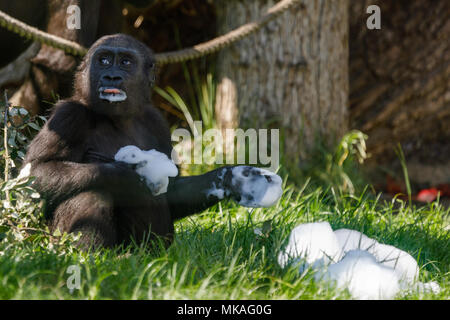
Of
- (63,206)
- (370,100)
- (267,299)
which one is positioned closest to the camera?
(267,299)

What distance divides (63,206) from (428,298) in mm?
1787

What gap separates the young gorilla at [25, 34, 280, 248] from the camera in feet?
10.1

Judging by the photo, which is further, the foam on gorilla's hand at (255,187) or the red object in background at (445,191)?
the red object in background at (445,191)

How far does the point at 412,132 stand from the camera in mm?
7156

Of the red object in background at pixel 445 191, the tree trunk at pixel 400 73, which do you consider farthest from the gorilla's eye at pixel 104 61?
the red object in background at pixel 445 191

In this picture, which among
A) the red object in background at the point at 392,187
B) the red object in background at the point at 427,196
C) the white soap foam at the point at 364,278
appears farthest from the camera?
the red object in background at the point at 392,187

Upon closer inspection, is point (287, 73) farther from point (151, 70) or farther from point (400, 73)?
point (151, 70)

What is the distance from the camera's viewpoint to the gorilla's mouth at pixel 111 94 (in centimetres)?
319

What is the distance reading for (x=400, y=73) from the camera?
690 centimetres

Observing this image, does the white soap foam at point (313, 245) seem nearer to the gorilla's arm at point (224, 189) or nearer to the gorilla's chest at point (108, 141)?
the gorilla's arm at point (224, 189)

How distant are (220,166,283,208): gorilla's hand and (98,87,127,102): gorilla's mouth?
706mm

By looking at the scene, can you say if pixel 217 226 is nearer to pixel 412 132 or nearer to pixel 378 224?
pixel 378 224

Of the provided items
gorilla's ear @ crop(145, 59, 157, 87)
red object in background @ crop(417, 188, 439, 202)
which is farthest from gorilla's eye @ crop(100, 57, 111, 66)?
red object in background @ crop(417, 188, 439, 202)

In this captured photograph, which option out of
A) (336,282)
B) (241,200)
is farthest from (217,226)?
(336,282)
